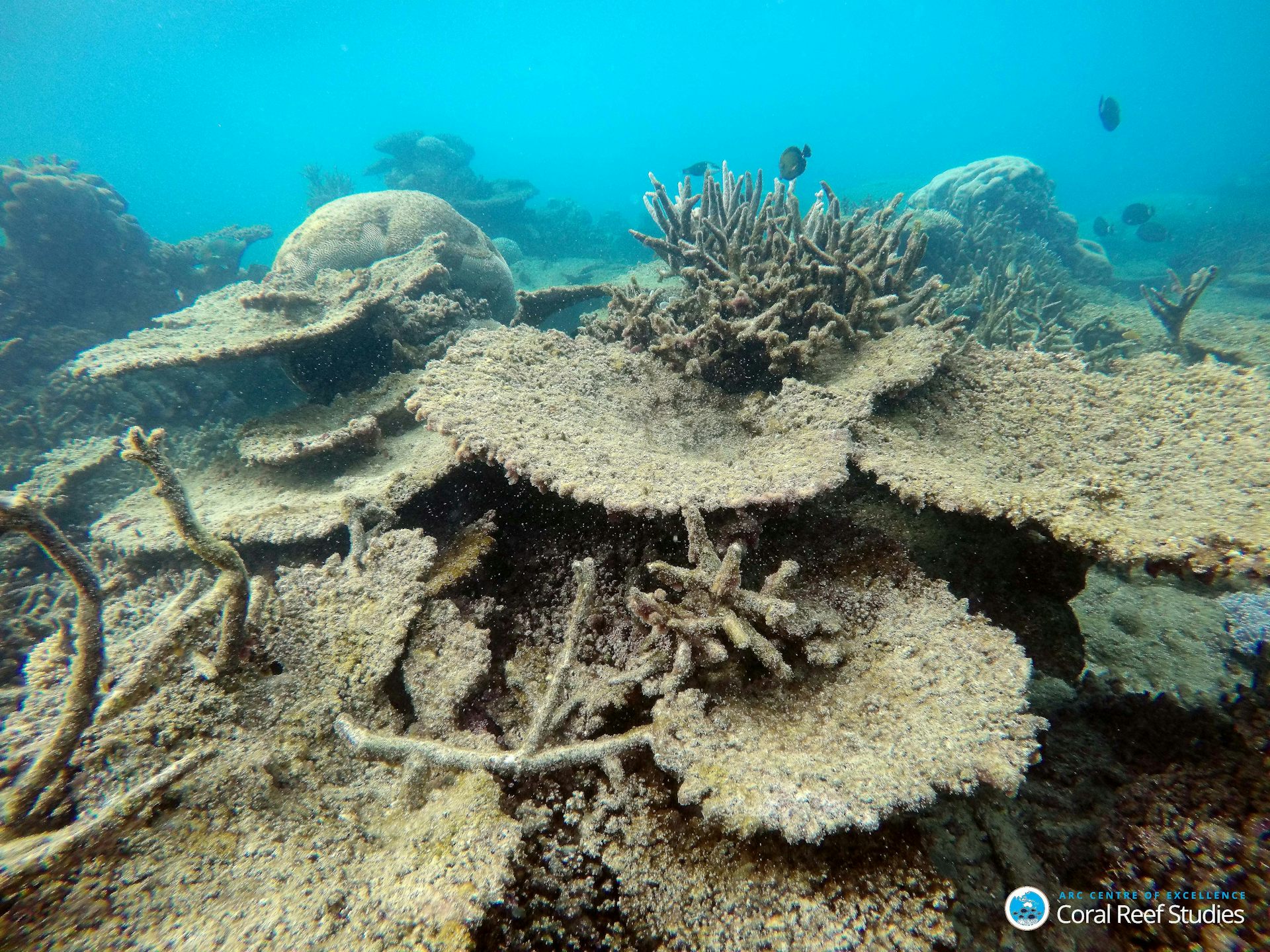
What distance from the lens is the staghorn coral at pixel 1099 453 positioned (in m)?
1.78

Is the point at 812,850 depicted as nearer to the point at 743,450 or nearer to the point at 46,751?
the point at 743,450

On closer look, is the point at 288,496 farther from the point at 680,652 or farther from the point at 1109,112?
the point at 1109,112

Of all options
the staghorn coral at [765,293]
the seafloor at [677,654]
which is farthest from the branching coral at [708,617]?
the staghorn coral at [765,293]

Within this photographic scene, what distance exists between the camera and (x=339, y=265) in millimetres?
6809

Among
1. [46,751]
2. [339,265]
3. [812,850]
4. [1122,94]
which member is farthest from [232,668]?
[1122,94]

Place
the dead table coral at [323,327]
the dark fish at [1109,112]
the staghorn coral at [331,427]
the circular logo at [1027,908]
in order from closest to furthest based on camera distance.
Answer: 1. the circular logo at [1027,908]
2. the staghorn coral at [331,427]
3. the dead table coral at [323,327]
4. the dark fish at [1109,112]

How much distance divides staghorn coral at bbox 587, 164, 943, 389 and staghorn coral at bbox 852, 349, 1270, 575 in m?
0.69

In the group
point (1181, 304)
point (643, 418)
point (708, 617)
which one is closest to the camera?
point (708, 617)

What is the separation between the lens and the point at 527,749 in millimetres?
1649

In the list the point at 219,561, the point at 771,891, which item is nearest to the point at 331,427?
the point at 219,561

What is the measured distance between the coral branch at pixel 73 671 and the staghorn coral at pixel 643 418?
3.95 ft

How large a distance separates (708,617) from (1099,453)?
205 cm

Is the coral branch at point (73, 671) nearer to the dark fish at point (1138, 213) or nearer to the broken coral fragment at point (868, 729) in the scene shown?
the broken coral fragment at point (868, 729)

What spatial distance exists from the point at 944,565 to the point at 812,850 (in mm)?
1332
